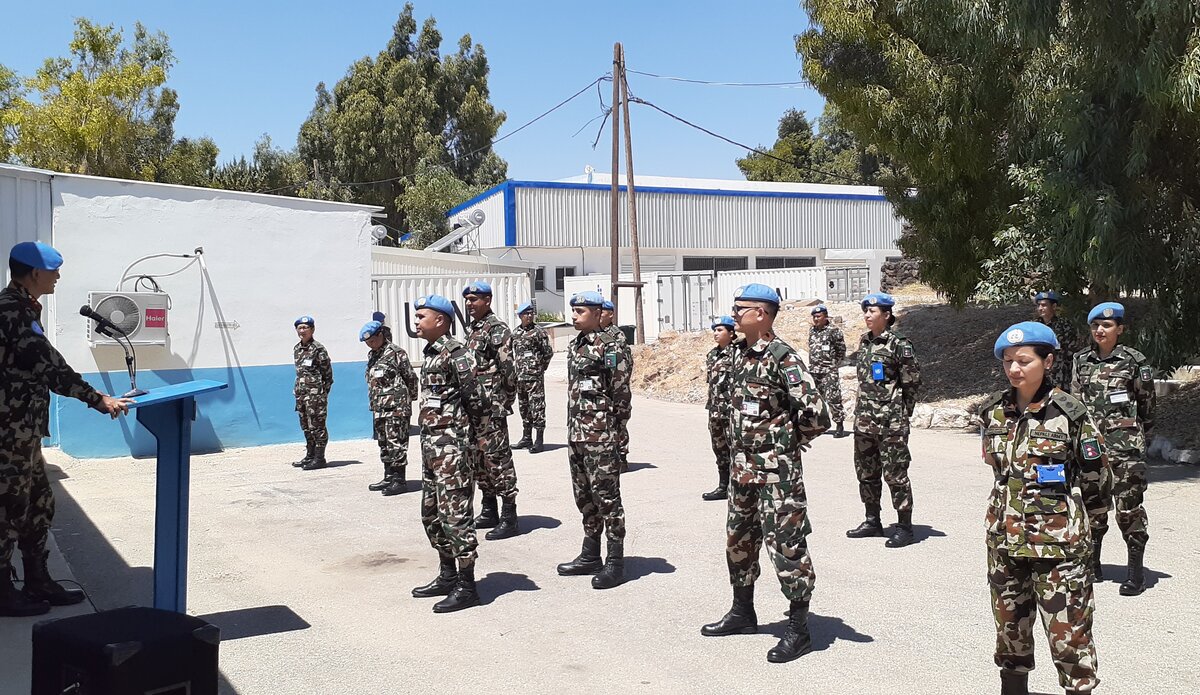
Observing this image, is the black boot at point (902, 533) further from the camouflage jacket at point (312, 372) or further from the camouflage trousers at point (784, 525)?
the camouflage jacket at point (312, 372)

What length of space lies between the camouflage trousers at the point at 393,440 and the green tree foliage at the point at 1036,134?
8253 mm

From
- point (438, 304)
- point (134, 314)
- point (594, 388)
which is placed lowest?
point (594, 388)

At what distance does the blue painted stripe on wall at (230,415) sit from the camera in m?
13.0

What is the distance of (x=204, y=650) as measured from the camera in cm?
406

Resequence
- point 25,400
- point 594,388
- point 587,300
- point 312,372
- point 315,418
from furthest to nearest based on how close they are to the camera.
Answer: point 312,372 → point 315,418 → point 594,388 → point 587,300 → point 25,400

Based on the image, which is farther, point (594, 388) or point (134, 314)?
point (134, 314)

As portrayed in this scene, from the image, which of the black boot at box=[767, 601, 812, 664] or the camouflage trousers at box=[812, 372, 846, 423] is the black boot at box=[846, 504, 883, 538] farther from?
the camouflage trousers at box=[812, 372, 846, 423]

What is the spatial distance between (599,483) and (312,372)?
6.88 m

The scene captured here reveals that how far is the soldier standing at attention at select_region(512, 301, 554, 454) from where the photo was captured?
13742 millimetres

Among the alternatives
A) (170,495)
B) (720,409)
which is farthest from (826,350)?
(170,495)

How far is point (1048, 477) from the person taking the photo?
4.22 m

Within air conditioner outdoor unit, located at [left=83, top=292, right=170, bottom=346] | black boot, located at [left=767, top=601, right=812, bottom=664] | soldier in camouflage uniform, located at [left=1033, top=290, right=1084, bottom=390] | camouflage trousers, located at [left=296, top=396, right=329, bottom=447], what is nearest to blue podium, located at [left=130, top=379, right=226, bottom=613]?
black boot, located at [left=767, top=601, right=812, bottom=664]

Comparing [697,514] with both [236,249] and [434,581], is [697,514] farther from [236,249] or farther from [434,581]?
[236,249]

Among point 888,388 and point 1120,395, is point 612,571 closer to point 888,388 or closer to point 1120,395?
→ point 888,388
